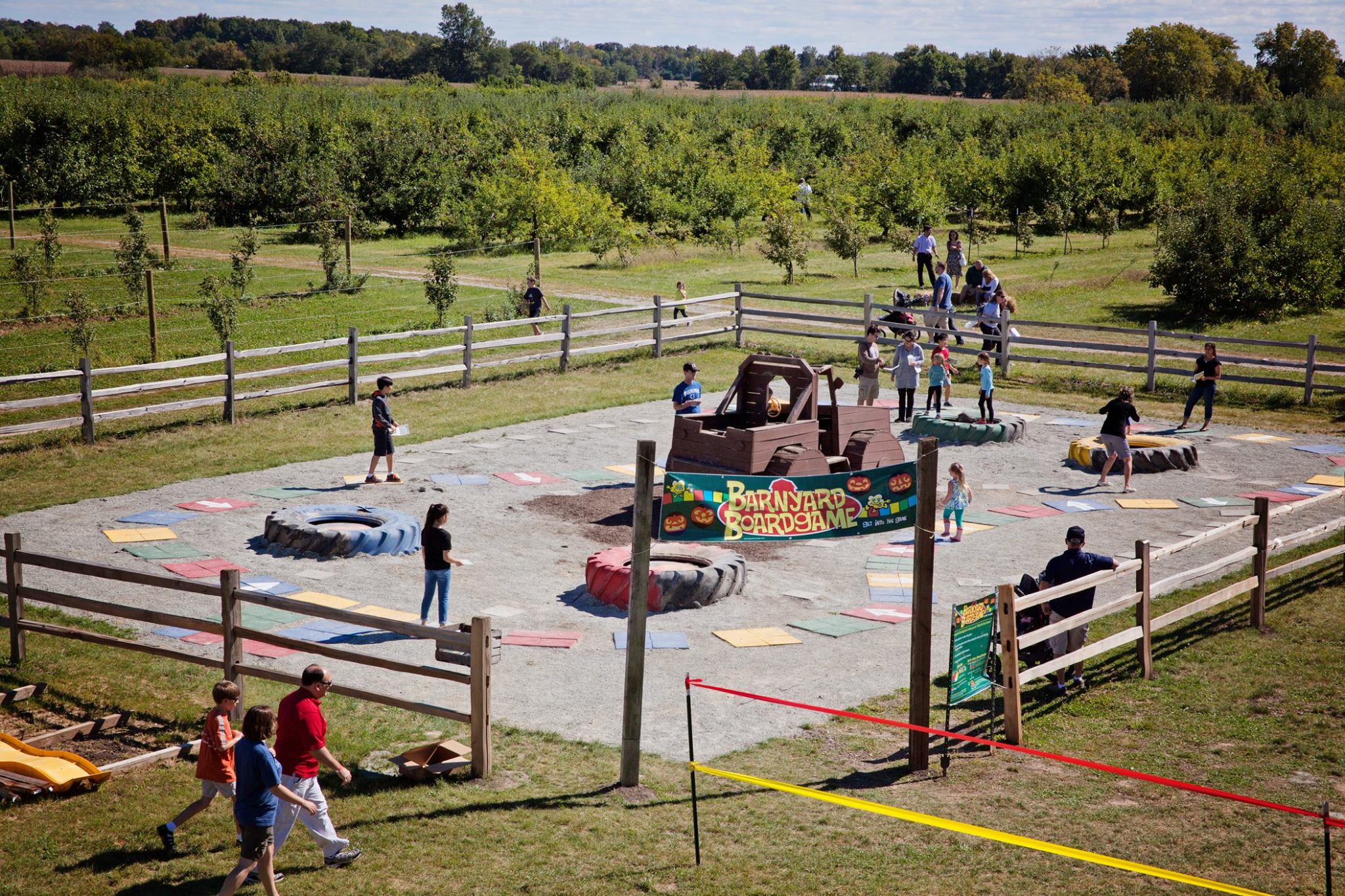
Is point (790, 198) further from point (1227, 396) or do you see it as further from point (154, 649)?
point (154, 649)

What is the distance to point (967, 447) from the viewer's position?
19344mm

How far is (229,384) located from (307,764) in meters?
13.8

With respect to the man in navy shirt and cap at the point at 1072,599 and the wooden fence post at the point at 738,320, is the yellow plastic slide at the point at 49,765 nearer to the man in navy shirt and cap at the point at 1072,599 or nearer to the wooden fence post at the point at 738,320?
the man in navy shirt and cap at the point at 1072,599

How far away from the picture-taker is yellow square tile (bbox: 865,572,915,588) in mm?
13297

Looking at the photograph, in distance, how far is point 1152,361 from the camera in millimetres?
23469

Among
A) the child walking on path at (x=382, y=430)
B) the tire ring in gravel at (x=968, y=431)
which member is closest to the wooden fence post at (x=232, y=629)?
the child walking on path at (x=382, y=430)

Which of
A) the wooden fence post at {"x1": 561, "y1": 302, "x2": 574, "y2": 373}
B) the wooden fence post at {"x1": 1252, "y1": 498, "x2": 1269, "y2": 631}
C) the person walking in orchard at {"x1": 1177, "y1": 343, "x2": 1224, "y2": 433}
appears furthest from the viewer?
the wooden fence post at {"x1": 561, "y1": 302, "x2": 574, "y2": 373}

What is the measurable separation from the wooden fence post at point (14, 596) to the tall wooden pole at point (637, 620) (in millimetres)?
5625

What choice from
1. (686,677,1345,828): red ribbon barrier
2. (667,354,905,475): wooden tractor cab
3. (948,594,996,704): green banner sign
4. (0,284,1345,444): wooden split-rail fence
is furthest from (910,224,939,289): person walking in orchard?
(686,677,1345,828): red ribbon barrier

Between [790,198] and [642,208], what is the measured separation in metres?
5.72

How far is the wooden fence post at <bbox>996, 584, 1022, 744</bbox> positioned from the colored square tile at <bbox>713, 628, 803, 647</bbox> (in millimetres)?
2602

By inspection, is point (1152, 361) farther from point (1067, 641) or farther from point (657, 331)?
point (1067, 641)

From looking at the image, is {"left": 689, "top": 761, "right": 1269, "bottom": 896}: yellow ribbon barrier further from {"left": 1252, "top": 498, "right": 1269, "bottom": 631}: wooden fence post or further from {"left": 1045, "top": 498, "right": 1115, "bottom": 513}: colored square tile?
{"left": 1045, "top": 498, "right": 1115, "bottom": 513}: colored square tile

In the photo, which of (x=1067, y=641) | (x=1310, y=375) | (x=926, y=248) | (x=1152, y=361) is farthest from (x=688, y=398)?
(x=926, y=248)
